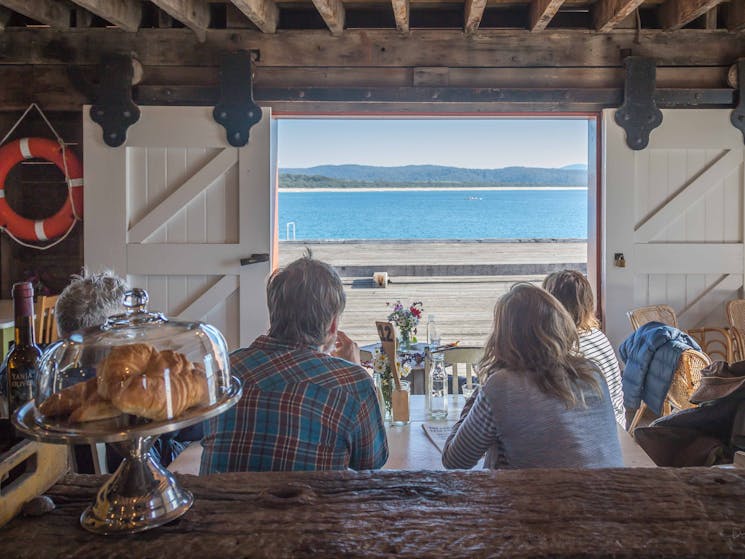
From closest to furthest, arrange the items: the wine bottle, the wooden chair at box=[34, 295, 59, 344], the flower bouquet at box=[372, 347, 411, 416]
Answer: the wine bottle → the flower bouquet at box=[372, 347, 411, 416] → the wooden chair at box=[34, 295, 59, 344]

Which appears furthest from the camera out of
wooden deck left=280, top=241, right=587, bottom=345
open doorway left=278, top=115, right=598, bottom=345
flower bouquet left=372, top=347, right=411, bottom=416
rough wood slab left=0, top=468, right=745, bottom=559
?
open doorway left=278, top=115, right=598, bottom=345

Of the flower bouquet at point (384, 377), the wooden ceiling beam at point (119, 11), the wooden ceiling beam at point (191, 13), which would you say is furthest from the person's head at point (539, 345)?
the wooden ceiling beam at point (119, 11)

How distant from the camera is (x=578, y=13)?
4418 mm

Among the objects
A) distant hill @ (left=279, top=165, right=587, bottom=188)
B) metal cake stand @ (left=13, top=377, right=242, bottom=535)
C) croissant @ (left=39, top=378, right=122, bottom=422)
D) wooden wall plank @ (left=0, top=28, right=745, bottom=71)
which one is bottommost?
metal cake stand @ (left=13, top=377, right=242, bottom=535)

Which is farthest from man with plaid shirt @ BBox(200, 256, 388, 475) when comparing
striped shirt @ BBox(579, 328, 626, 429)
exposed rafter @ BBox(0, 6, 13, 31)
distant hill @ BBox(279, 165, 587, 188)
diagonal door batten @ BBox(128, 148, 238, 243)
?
distant hill @ BBox(279, 165, 587, 188)

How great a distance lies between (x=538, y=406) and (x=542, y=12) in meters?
2.90

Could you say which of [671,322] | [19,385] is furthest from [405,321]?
[19,385]

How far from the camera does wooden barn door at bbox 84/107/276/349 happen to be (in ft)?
14.0

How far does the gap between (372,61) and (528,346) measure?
9.81 feet

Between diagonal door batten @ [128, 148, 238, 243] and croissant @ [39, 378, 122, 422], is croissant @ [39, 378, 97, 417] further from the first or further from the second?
diagonal door batten @ [128, 148, 238, 243]

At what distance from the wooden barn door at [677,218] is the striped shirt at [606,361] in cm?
194

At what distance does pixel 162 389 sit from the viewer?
3.18ft

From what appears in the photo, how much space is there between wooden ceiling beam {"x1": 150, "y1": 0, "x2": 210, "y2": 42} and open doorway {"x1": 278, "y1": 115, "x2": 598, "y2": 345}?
5831 millimetres

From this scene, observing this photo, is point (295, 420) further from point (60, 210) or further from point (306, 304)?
point (60, 210)
